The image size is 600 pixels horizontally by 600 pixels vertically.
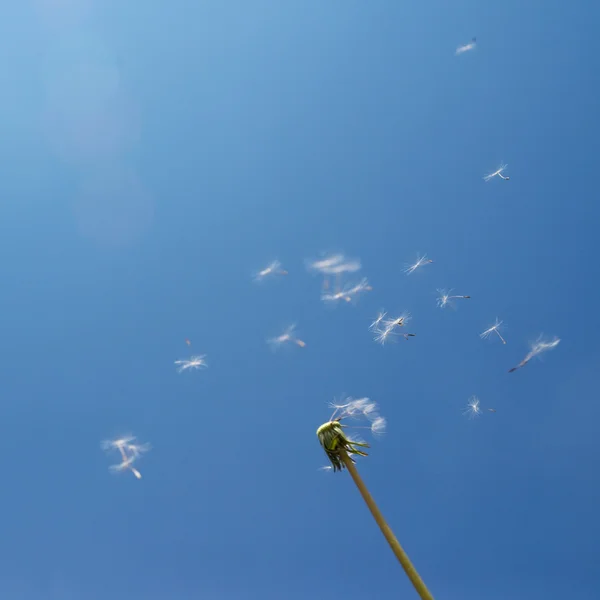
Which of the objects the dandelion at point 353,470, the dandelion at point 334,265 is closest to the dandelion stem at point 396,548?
the dandelion at point 353,470

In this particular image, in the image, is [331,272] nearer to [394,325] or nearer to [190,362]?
[394,325]

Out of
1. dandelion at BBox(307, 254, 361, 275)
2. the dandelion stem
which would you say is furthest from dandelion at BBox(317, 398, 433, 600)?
dandelion at BBox(307, 254, 361, 275)

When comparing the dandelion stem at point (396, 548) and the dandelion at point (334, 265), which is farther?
the dandelion at point (334, 265)

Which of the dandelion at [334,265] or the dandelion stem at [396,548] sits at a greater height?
the dandelion at [334,265]

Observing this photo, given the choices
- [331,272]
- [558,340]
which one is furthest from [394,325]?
[558,340]

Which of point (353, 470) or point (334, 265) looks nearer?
point (353, 470)

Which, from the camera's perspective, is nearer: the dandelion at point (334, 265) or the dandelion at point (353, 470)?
the dandelion at point (353, 470)

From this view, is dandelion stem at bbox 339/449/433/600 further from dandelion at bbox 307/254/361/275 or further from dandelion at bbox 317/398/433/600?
Answer: dandelion at bbox 307/254/361/275

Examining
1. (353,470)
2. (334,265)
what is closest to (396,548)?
(353,470)

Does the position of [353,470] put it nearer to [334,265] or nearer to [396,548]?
[396,548]

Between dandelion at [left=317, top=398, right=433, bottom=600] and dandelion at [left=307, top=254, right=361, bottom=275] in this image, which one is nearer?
dandelion at [left=317, top=398, right=433, bottom=600]

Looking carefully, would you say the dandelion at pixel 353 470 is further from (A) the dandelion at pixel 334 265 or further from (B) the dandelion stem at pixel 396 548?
(A) the dandelion at pixel 334 265
